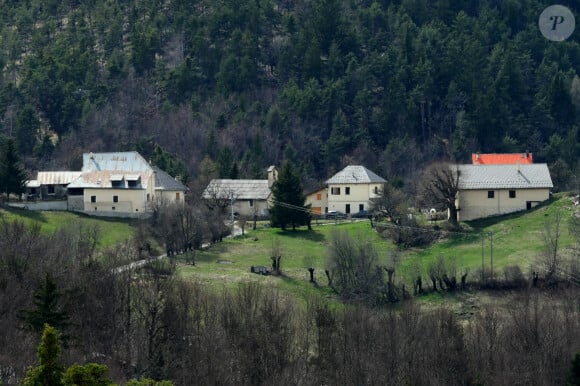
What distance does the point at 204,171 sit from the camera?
327 feet

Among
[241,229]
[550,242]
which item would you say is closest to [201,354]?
[550,242]

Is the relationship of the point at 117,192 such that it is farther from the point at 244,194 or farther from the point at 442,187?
the point at 442,187

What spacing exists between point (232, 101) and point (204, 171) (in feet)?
87.6

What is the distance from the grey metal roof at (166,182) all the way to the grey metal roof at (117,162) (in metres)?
1.08

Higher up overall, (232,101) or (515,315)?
(232,101)

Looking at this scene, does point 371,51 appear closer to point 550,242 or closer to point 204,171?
point 204,171

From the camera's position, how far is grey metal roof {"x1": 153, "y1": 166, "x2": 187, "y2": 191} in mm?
88113

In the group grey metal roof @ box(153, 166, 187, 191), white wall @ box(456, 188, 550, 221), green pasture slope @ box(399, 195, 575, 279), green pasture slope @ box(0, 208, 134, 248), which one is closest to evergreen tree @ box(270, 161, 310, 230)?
green pasture slope @ box(399, 195, 575, 279)

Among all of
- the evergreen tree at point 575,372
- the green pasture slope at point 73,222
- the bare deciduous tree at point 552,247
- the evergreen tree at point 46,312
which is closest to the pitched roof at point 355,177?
the green pasture slope at point 73,222

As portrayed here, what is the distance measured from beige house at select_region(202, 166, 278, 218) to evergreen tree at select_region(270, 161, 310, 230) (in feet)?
18.2

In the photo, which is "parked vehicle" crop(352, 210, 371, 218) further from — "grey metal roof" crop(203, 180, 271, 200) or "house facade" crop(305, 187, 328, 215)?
"grey metal roof" crop(203, 180, 271, 200)

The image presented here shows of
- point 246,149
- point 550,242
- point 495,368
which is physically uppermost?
point 246,149

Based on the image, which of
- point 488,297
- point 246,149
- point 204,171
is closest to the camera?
point 488,297

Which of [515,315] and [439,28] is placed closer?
[515,315]
